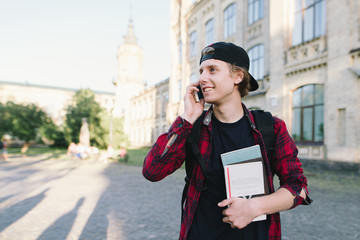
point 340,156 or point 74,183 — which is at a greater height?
point 340,156

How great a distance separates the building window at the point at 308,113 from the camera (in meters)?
13.5

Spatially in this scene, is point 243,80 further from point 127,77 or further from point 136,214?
point 127,77

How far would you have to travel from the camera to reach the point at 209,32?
2494 centimetres

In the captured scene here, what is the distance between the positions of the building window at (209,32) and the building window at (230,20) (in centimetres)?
210

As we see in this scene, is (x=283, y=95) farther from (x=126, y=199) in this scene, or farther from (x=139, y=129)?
(x=139, y=129)

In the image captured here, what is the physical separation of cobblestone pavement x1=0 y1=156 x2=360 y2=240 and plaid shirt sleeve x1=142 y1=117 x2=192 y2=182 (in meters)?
3.40

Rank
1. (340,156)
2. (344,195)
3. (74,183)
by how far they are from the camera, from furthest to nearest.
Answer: (340,156)
(74,183)
(344,195)

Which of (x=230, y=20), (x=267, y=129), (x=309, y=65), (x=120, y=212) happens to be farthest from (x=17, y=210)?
(x=230, y=20)

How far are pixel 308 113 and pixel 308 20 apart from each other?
510cm

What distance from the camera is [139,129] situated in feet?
153

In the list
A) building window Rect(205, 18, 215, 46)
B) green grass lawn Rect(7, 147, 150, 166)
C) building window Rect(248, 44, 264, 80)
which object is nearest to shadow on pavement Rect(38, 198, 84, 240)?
green grass lawn Rect(7, 147, 150, 166)

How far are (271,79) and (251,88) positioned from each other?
1538cm

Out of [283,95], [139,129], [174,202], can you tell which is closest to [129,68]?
[139,129]

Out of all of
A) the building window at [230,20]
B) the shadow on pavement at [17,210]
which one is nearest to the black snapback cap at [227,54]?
the shadow on pavement at [17,210]
